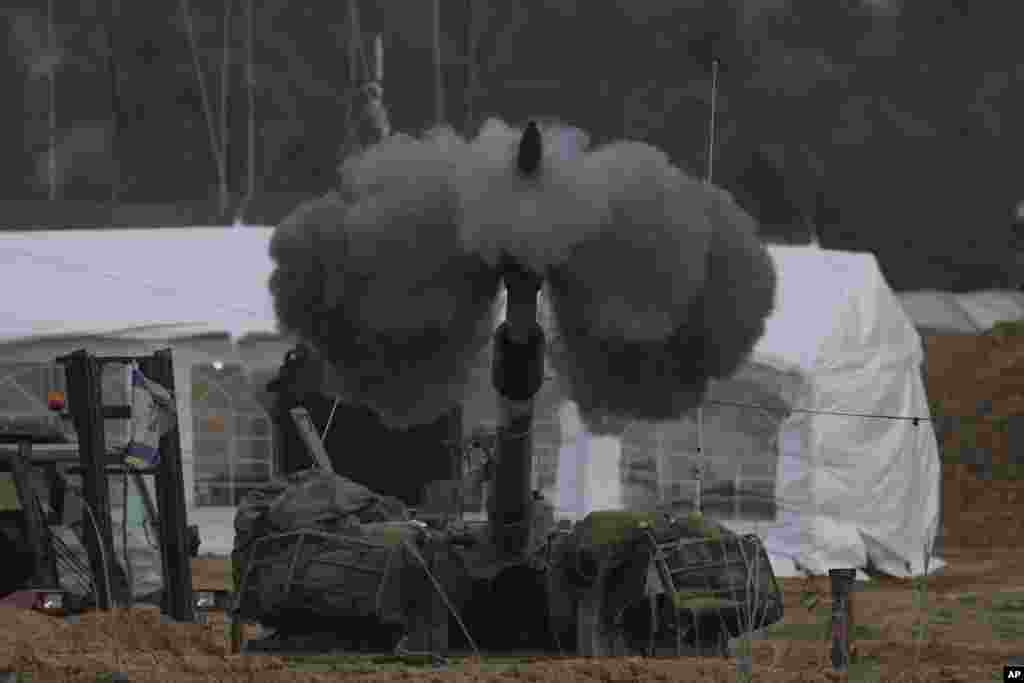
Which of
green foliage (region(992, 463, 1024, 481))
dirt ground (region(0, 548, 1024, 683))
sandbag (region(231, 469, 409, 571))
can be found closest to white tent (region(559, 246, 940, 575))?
dirt ground (region(0, 548, 1024, 683))

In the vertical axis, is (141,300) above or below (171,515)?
above

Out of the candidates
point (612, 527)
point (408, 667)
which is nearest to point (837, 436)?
point (612, 527)

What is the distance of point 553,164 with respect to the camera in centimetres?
877

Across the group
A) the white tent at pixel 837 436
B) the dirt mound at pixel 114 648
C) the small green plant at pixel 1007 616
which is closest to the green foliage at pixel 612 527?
the dirt mound at pixel 114 648

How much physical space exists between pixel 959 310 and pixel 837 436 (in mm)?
21362

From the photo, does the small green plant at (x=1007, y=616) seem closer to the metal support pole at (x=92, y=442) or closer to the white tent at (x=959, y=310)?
the metal support pole at (x=92, y=442)

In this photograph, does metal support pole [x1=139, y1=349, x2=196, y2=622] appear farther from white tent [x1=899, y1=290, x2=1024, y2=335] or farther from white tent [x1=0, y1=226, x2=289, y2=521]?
white tent [x1=899, y1=290, x2=1024, y2=335]

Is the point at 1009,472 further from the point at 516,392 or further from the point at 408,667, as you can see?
the point at 516,392

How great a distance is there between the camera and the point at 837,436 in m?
19.5

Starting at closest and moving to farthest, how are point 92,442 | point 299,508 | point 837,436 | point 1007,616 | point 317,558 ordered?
point 317,558
point 299,508
point 92,442
point 1007,616
point 837,436

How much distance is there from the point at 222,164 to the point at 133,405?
43.1ft

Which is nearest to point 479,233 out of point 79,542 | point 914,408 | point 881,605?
point 79,542

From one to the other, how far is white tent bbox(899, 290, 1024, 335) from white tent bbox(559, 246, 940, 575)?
18143 mm

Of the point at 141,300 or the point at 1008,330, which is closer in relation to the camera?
the point at 141,300
